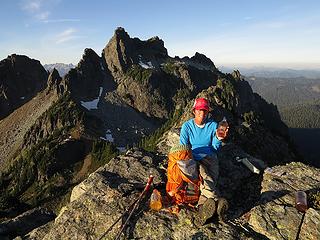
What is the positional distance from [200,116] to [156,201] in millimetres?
3494

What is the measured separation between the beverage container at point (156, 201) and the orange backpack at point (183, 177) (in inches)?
18.0

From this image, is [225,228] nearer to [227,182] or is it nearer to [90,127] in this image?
[227,182]

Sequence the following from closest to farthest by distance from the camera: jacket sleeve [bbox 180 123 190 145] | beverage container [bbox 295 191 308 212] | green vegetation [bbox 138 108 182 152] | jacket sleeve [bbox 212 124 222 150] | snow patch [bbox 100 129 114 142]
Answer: beverage container [bbox 295 191 308 212] < jacket sleeve [bbox 212 124 222 150] < jacket sleeve [bbox 180 123 190 145] < green vegetation [bbox 138 108 182 152] < snow patch [bbox 100 129 114 142]

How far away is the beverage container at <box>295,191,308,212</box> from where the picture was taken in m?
12.6

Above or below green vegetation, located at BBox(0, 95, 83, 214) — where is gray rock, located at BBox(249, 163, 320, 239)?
above

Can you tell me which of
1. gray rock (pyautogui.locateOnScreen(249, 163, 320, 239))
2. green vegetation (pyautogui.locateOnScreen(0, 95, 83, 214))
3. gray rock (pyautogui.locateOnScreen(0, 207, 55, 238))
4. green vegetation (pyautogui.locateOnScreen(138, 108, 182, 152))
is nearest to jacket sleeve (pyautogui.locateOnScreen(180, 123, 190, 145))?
gray rock (pyautogui.locateOnScreen(249, 163, 320, 239))

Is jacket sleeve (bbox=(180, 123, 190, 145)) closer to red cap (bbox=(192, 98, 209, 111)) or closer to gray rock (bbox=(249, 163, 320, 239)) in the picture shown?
red cap (bbox=(192, 98, 209, 111))

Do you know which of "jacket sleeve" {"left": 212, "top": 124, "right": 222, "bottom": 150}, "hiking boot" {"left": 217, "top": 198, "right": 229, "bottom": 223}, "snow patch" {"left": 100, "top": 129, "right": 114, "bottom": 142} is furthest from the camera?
"snow patch" {"left": 100, "top": 129, "right": 114, "bottom": 142}

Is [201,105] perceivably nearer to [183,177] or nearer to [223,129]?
[223,129]

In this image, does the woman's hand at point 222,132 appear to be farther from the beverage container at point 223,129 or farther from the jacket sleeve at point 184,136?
the jacket sleeve at point 184,136

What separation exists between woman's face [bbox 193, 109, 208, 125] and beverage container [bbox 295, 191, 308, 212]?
4407mm

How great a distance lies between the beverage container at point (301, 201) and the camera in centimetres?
1264

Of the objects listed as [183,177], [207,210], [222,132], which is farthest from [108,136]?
[207,210]

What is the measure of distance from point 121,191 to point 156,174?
257cm
